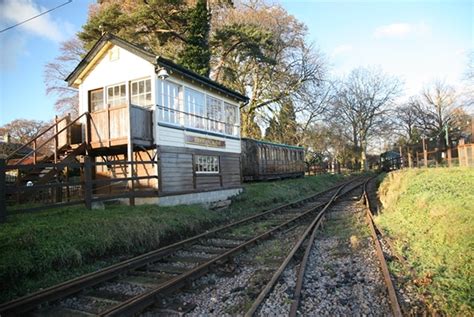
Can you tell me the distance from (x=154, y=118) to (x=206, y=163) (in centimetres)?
386

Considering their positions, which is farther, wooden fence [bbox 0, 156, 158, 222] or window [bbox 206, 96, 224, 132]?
window [bbox 206, 96, 224, 132]

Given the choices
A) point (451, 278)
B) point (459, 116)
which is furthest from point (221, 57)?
point (459, 116)

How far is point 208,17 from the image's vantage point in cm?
2225

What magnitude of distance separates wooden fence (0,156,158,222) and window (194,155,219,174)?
2.81 m

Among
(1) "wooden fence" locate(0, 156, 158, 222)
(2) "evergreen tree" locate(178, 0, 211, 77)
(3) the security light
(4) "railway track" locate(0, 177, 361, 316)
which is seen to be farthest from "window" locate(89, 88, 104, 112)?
(4) "railway track" locate(0, 177, 361, 316)

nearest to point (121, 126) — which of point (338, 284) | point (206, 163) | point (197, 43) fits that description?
point (206, 163)

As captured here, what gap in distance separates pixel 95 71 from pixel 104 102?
4.60 feet

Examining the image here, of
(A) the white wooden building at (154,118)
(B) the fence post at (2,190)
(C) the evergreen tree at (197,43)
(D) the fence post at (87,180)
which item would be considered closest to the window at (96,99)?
→ (A) the white wooden building at (154,118)

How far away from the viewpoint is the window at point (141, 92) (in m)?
13.1

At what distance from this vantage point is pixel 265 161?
2650 cm

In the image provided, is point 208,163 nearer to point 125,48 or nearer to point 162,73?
point 162,73

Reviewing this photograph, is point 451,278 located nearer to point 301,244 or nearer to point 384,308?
point 384,308

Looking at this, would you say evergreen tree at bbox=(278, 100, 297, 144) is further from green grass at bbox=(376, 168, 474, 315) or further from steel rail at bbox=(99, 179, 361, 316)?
steel rail at bbox=(99, 179, 361, 316)

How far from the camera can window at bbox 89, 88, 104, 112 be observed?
14453 millimetres
